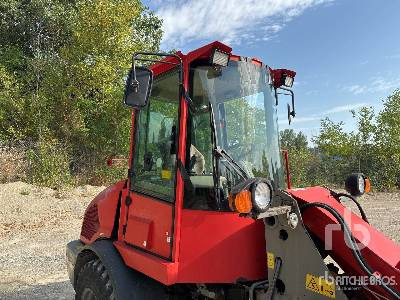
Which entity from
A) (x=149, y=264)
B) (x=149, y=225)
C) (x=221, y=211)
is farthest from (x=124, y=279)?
(x=221, y=211)

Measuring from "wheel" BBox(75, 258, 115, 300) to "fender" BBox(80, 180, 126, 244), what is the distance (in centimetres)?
34

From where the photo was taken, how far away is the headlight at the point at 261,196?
100 inches

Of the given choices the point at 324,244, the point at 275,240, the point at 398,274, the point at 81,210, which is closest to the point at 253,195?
the point at 275,240

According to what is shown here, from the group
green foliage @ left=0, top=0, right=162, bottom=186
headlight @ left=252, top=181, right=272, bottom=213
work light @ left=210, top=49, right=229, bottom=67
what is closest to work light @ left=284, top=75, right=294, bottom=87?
work light @ left=210, top=49, right=229, bottom=67

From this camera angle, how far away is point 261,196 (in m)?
2.60

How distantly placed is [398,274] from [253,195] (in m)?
0.95

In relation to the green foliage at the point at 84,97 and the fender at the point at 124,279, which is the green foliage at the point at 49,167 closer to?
the green foliage at the point at 84,97

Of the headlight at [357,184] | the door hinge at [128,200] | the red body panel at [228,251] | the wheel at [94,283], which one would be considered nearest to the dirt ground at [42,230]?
the wheel at [94,283]

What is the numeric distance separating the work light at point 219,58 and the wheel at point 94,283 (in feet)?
6.21

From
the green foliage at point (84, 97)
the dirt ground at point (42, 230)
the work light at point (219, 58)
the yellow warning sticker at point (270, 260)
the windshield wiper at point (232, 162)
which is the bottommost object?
the dirt ground at point (42, 230)

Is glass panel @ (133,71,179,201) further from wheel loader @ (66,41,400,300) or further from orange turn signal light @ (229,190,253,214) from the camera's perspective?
orange turn signal light @ (229,190,253,214)

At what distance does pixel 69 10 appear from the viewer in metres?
21.4

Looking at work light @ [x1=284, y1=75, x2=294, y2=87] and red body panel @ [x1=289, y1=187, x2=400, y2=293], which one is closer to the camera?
red body panel @ [x1=289, y1=187, x2=400, y2=293]

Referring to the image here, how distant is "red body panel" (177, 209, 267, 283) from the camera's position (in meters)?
3.01
